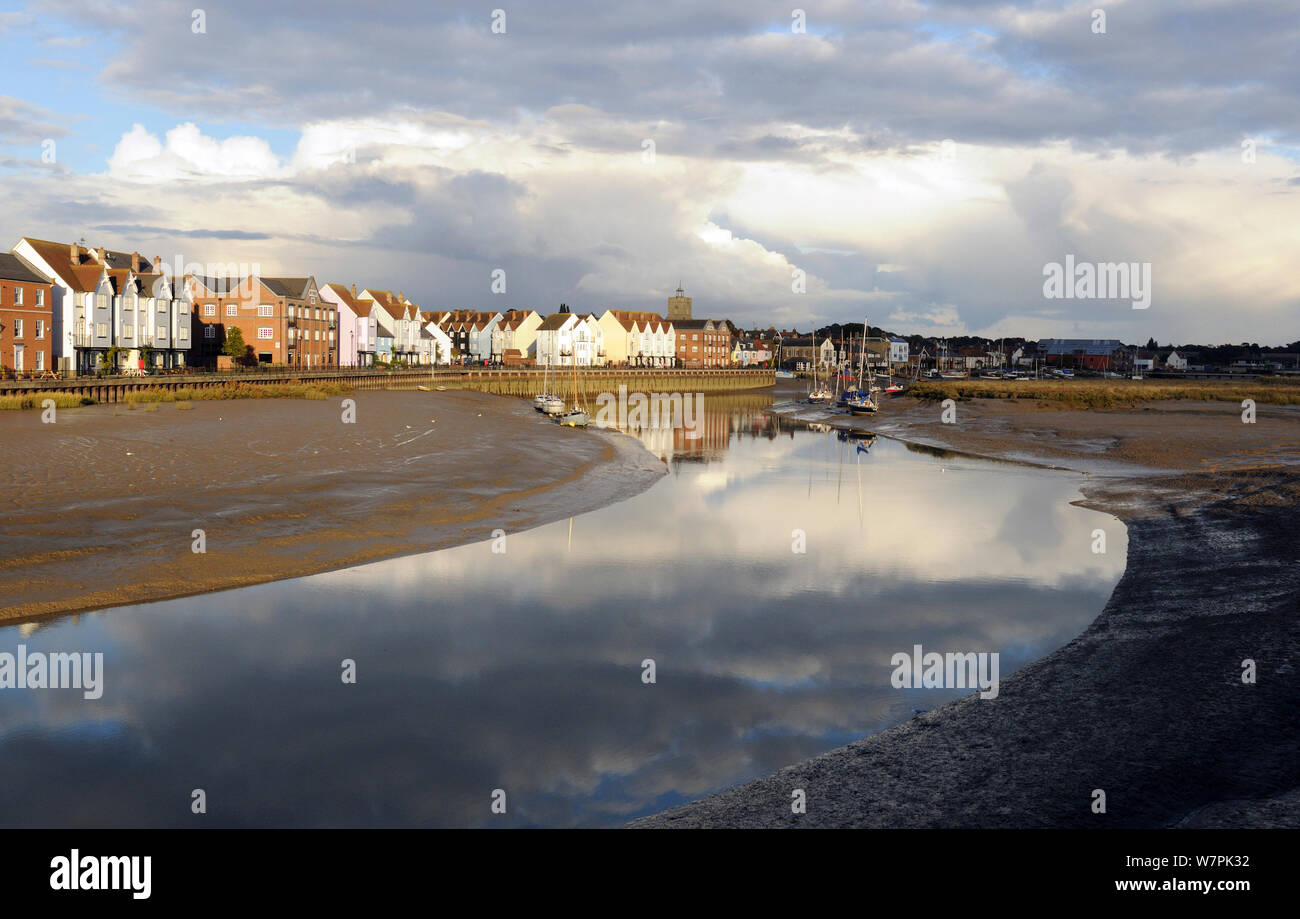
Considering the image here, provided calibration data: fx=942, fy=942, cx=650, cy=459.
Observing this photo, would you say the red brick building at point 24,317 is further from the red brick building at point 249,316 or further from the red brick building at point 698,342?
the red brick building at point 698,342

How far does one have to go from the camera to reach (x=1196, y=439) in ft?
172

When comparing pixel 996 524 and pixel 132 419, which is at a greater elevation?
pixel 132 419

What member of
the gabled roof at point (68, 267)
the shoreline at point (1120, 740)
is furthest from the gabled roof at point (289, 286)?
the shoreline at point (1120, 740)

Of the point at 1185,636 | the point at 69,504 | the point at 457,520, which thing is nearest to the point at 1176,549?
the point at 1185,636

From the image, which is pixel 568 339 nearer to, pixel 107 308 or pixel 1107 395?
pixel 107 308

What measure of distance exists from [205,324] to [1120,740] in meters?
99.7

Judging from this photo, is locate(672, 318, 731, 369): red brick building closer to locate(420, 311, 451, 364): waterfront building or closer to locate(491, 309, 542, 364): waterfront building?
locate(491, 309, 542, 364): waterfront building

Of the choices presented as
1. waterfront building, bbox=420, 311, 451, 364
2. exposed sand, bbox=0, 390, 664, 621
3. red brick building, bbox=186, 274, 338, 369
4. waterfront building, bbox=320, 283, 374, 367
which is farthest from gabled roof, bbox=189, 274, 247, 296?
waterfront building, bbox=420, 311, 451, 364

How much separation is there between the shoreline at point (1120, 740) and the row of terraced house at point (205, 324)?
6843 centimetres

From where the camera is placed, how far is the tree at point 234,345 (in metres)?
92.0

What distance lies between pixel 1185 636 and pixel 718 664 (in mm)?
7719

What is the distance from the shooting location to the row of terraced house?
68.4 m
